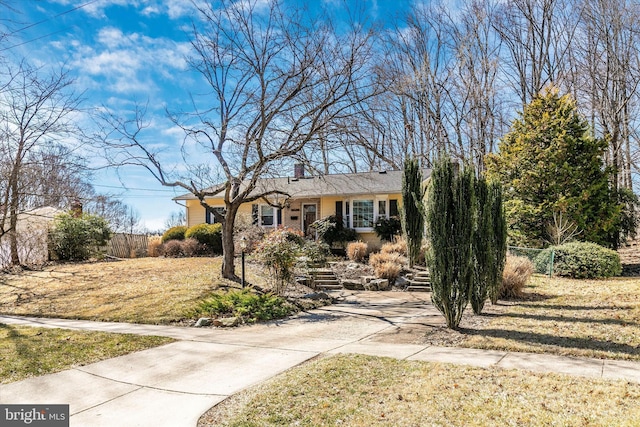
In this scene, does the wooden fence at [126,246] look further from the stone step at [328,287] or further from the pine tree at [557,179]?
the pine tree at [557,179]

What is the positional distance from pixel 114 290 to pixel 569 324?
1103 cm

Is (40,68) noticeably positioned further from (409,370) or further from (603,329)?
(603,329)

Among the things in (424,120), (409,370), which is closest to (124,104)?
(409,370)

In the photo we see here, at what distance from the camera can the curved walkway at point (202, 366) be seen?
13.6 ft

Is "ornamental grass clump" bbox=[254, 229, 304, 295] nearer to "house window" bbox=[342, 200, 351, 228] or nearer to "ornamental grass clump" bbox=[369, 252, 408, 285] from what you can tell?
"ornamental grass clump" bbox=[369, 252, 408, 285]

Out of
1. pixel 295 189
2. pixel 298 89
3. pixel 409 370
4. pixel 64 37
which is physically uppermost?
pixel 64 37

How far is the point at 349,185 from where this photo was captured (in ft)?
73.9

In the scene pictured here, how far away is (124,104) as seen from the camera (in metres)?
12.8

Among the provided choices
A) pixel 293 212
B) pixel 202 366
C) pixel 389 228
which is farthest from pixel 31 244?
pixel 202 366

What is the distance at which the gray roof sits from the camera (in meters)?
21.2

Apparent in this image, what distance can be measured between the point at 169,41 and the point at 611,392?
13.7m

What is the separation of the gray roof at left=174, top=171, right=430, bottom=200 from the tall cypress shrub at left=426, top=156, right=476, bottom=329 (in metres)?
13.1

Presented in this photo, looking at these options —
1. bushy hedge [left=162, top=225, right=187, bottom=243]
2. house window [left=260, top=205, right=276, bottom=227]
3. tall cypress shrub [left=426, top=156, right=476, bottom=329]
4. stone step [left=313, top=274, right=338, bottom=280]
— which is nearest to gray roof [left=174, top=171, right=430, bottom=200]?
house window [left=260, top=205, right=276, bottom=227]

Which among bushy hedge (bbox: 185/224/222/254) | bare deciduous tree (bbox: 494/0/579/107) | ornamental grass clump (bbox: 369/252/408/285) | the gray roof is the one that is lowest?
ornamental grass clump (bbox: 369/252/408/285)
